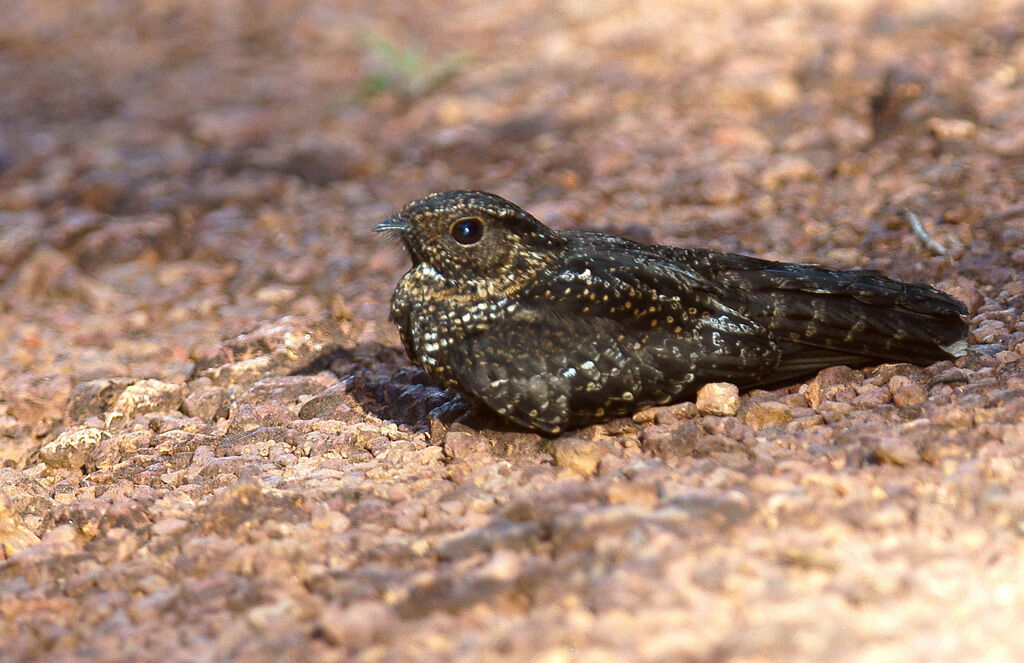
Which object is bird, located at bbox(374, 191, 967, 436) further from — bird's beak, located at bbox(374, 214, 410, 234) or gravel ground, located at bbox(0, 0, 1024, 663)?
gravel ground, located at bbox(0, 0, 1024, 663)

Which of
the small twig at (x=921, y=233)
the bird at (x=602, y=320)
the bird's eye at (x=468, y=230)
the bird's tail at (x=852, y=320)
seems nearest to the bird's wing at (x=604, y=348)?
the bird at (x=602, y=320)

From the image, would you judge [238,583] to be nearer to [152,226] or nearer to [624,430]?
[624,430]

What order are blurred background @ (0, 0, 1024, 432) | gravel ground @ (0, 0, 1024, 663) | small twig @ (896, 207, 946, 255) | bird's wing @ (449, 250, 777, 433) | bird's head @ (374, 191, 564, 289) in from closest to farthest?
gravel ground @ (0, 0, 1024, 663), bird's wing @ (449, 250, 777, 433), bird's head @ (374, 191, 564, 289), small twig @ (896, 207, 946, 255), blurred background @ (0, 0, 1024, 432)

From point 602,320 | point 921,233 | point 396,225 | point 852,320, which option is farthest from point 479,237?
point 921,233

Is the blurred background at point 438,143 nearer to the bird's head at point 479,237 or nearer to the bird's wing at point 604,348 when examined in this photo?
the bird's head at point 479,237

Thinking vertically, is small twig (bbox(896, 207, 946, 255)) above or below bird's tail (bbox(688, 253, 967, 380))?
above

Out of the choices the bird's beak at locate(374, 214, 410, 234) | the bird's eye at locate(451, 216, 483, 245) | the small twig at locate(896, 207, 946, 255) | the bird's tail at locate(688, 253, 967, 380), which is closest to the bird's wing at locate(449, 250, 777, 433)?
the bird's tail at locate(688, 253, 967, 380)
